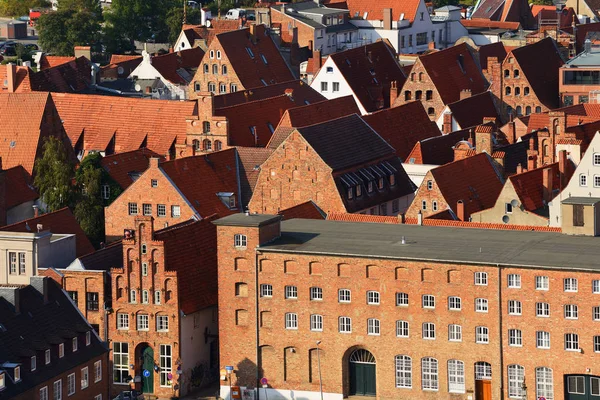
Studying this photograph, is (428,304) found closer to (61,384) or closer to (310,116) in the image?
(61,384)

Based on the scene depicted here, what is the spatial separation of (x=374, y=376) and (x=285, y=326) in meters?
6.28

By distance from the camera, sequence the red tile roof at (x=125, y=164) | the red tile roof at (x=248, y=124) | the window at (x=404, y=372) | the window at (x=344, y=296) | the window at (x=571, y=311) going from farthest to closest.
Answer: the red tile roof at (x=248, y=124)
the red tile roof at (x=125, y=164)
the window at (x=344, y=296)
the window at (x=404, y=372)
the window at (x=571, y=311)

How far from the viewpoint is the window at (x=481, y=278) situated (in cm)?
14275

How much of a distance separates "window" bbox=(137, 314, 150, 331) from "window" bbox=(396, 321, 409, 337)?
54.3 feet

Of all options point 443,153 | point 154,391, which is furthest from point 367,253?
point 443,153

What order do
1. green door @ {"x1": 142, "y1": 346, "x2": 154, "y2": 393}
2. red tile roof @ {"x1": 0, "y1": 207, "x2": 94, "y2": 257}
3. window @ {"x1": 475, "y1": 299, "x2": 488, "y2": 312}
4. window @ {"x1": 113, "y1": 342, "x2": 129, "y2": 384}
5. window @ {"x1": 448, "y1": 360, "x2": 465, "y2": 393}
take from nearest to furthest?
window @ {"x1": 475, "y1": 299, "x2": 488, "y2": 312} → window @ {"x1": 448, "y1": 360, "x2": 465, "y2": 393} → green door @ {"x1": 142, "y1": 346, "x2": 154, "y2": 393} → window @ {"x1": 113, "y1": 342, "x2": 129, "y2": 384} → red tile roof @ {"x1": 0, "y1": 207, "x2": 94, "y2": 257}

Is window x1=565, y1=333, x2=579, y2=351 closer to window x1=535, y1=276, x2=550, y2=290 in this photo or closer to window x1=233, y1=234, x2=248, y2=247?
window x1=535, y1=276, x2=550, y2=290

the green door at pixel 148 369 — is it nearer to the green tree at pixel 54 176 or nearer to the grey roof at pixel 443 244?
the grey roof at pixel 443 244

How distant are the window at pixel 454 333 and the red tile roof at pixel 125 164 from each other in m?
43.7

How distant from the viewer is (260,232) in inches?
5842

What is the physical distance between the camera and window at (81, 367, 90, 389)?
144 m

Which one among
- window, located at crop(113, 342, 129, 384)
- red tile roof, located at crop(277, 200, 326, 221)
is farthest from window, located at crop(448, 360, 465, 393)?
red tile roof, located at crop(277, 200, 326, 221)

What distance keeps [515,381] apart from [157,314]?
23441mm

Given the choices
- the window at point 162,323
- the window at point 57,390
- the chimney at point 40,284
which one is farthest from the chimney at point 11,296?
the window at point 162,323
